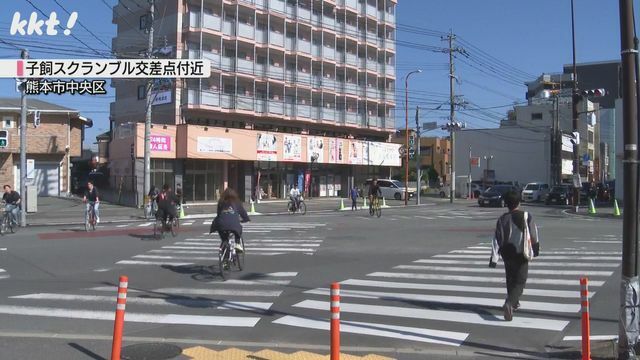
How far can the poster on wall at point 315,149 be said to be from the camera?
48938 mm

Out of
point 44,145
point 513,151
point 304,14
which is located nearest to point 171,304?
point 44,145

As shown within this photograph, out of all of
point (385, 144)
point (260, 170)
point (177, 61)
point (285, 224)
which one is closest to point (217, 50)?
point (260, 170)

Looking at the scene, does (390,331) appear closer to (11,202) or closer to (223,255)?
(223,255)

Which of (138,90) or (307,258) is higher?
(138,90)

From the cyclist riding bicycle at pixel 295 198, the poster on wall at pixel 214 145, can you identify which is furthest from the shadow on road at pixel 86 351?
the poster on wall at pixel 214 145

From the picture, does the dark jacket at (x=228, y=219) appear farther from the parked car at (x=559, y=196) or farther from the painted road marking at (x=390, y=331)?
the parked car at (x=559, y=196)

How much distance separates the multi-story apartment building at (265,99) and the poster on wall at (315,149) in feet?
0.30

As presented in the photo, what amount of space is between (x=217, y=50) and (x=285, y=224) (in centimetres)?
2498

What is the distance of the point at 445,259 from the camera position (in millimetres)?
13914

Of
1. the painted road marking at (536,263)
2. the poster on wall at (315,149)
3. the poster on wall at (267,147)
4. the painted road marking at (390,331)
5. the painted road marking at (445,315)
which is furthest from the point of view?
the poster on wall at (315,149)

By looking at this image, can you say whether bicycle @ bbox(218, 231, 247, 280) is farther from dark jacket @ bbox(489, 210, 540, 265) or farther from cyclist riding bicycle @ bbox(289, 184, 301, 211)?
cyclist riding bicycle @ bbox(289, 184, 301, 211)

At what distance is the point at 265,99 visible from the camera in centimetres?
4834

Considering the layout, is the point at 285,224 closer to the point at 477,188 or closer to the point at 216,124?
the point at 216,124

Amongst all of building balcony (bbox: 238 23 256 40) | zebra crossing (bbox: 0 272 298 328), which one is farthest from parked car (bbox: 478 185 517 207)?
zebra crossing (bbox: 0 272 298 328)
